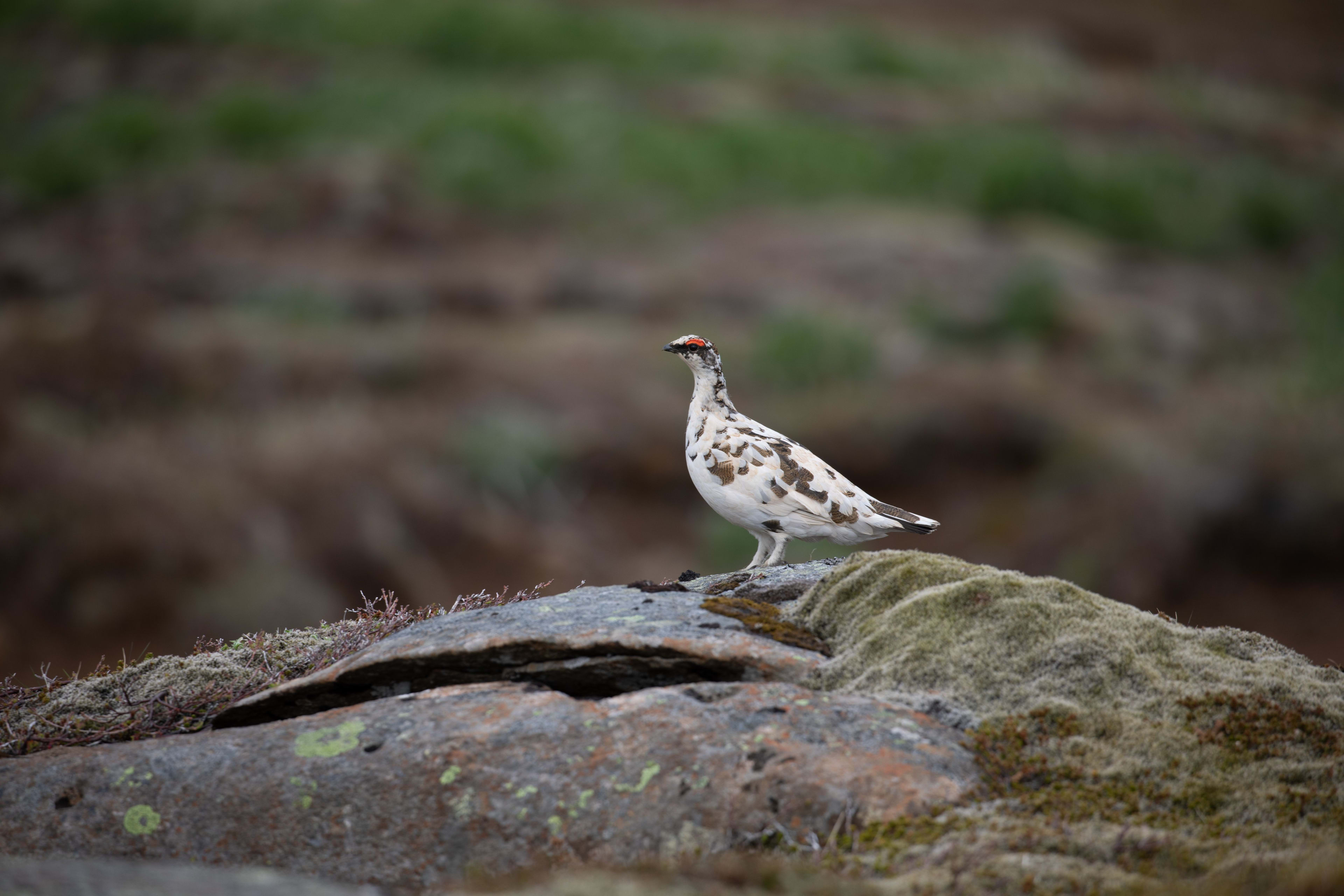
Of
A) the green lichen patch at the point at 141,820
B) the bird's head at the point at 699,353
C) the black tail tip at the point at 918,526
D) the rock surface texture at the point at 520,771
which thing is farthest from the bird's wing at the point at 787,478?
the green lichen patch at the point at 141,820

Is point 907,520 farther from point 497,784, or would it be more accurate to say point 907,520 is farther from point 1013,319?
point 1013,319

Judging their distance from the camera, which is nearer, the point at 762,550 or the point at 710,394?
the point at 762,550

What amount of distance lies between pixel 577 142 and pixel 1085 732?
1864 inches

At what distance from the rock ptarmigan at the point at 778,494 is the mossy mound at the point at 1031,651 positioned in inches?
27.6

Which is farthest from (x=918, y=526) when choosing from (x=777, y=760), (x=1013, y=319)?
(x=1013, y=319)

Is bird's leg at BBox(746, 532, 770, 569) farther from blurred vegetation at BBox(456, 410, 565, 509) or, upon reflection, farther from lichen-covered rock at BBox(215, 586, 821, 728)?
blurred vegetation at BBox(456, 410, 565, 509)

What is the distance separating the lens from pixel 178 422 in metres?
24.5

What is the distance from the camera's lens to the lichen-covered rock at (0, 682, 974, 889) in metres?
4.46

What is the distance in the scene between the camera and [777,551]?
707cm

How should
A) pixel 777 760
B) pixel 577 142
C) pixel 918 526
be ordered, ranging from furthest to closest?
pixel 577 142, pixel 918 526, pixel 777 760

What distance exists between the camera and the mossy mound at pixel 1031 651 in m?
5.05

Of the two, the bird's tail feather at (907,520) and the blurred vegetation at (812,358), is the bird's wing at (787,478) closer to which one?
the bird's tail feather at (907,520)

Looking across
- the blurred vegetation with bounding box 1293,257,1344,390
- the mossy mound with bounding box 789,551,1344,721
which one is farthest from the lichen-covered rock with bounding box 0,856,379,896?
the blurred vegetation with bounding box 1293,257,1344,390

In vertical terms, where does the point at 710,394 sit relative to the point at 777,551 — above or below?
above
